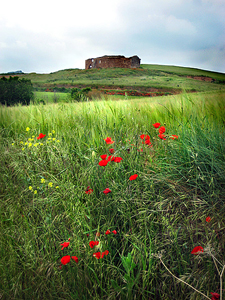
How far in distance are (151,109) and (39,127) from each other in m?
1.33

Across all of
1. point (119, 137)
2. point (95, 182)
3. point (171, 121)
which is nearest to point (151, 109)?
point (171, 121)

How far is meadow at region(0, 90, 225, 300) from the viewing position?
89 cm

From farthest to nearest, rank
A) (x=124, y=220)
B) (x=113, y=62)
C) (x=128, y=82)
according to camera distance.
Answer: (x=113, y=62) → (x=128, y=82) → (x=124, y=220)

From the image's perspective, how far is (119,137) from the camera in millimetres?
1724

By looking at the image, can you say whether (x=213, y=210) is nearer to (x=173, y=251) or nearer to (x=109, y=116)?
(x=173, y=251)

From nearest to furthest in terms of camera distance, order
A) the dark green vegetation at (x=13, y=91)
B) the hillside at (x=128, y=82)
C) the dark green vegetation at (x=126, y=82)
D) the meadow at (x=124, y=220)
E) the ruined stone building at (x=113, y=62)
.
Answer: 1. the meadow at (x=124, y=220)
2. the dark green vegetation at (x=13, y=91)
3. the dark green vegetation at (x=126, y=82)
4. the hillside at (x=128, y=82)
5. the ruined stone building at (x=113, y=62)

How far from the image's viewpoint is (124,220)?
3.52 feet

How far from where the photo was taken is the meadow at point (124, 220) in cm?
89

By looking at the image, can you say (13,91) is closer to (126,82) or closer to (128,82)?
(126,82)

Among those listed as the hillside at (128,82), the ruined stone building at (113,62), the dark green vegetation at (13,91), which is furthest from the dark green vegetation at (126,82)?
the ruined stone building at (113,62)

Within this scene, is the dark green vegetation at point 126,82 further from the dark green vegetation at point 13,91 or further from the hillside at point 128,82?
the dark green vegetation at point 13,91

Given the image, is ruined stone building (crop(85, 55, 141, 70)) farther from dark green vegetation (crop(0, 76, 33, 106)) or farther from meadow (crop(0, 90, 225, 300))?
meadow (crop(0, 90, 225, 300))

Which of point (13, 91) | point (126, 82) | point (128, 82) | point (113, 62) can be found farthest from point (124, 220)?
point (113, 62)

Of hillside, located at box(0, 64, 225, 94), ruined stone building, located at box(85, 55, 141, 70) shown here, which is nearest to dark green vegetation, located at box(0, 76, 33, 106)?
hillside, located at box(0, 64, 225, 94)
